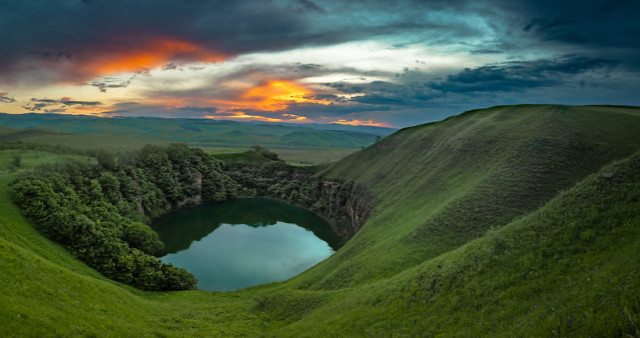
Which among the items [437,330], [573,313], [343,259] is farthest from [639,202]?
[343,259]

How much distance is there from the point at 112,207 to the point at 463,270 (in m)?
83.0

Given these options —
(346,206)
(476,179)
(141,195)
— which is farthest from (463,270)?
(141,195)

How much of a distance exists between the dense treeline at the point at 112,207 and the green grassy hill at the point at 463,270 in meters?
3.27

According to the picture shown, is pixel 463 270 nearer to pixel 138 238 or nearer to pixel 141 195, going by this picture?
pixel 138 238

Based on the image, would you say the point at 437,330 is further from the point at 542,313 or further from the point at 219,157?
the point at 219,157

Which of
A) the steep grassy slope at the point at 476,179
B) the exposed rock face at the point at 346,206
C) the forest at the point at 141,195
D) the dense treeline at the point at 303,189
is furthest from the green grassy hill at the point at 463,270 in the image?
the dense treeline at the point at 303,189

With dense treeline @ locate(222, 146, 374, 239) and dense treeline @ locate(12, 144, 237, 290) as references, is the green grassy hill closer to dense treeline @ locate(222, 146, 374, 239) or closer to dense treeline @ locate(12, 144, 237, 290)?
dense treeline @ locate(12, 144, 237, 290)

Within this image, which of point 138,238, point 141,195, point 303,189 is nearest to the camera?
point 138,238

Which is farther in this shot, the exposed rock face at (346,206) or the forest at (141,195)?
the exposed rock face at (346,206)

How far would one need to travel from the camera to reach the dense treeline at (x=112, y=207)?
48688 mm

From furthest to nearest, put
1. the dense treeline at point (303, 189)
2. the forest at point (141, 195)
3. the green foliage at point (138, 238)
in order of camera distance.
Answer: the dense treeline at point (303, 189), the green foliage at point (138, 238), the forest at point (141, 195)

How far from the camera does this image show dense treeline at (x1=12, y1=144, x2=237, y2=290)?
48688mm

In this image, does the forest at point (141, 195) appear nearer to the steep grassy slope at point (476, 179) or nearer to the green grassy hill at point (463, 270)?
the green grassy hill at point (463, 270)

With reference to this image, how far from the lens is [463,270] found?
78.3ft
